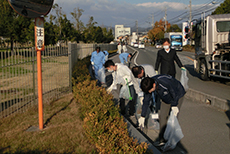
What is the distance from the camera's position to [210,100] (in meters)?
7.79

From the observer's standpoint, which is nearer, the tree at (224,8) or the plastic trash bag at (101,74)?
the plastic trash bag at (101,74)

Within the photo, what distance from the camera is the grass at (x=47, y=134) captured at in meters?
4.12

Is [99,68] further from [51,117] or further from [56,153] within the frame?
[56,153]

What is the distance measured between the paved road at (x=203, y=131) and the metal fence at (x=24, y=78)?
2881mm

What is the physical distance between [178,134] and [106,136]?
54.1 inches

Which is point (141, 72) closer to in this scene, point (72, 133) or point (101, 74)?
point (72, 133)

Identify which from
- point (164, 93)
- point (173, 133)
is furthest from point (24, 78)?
point (173, 133)

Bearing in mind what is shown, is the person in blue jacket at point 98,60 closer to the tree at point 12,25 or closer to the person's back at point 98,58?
the person's back at point 98,58

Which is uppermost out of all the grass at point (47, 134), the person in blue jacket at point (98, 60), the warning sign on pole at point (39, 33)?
the warning sign on pole at point (39, 33)

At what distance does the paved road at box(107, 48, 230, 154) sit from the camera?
15.1 ft

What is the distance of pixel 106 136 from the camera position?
383 cm

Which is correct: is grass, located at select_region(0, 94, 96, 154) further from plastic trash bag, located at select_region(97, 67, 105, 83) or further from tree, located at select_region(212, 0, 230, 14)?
tree, located at select_region(212, 0, 230, 14)

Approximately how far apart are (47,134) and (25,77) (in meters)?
2.32

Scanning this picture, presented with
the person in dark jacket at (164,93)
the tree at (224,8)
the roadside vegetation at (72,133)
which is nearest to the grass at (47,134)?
the roadside vegetation at (72,133)
